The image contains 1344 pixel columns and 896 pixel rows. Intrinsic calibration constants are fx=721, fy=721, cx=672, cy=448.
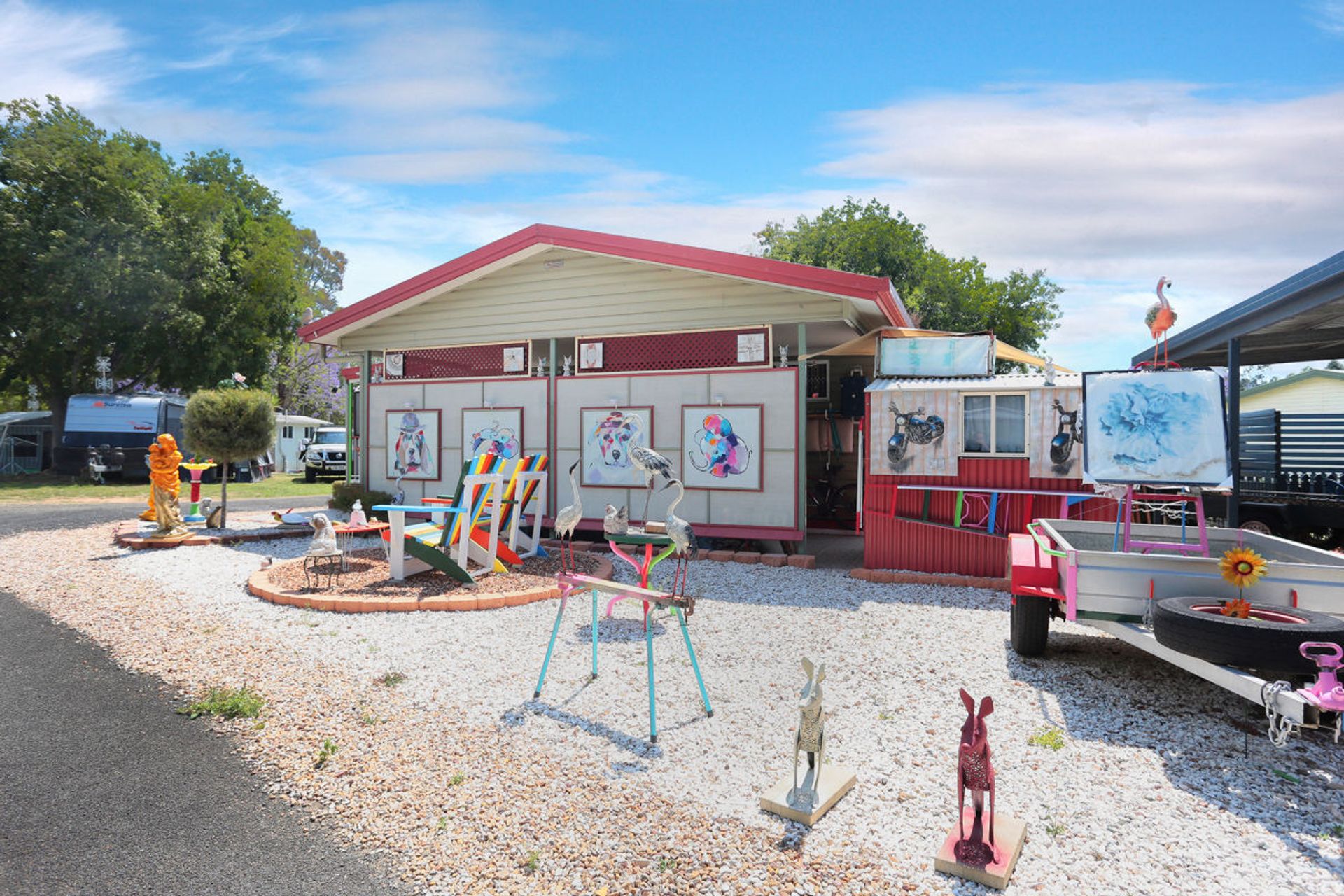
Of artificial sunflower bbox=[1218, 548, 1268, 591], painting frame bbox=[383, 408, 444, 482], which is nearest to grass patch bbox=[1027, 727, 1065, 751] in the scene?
artificial sunflower bbox=[1218, 548, 1268, 591]

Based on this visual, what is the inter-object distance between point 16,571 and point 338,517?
17.4 feet

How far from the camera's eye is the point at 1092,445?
622cm

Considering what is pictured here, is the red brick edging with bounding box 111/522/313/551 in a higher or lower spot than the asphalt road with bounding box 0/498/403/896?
higher

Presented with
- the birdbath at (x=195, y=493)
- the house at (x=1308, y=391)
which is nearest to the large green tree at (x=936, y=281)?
the house at (x=1308, y=391)

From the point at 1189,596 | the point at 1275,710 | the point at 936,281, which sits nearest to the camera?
the point at 1275,710

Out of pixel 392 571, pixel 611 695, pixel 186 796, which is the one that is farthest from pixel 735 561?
pixel 186 796

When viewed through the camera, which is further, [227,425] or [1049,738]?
[227,425]

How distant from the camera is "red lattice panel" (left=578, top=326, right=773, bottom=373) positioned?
34.5 feet

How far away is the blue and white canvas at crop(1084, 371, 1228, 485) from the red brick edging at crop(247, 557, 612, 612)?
5.38 metres

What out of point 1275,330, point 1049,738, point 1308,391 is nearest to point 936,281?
point 1308,391

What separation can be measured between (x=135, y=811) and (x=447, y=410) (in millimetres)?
9732

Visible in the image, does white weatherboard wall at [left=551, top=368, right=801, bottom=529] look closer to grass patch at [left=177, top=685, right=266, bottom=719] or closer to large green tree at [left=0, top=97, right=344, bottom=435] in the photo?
grass patch at [left=177, top=685, right=266, bottom=719]

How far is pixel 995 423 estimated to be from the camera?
903 cm

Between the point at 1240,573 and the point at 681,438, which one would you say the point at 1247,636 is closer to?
the point at 1240,573
